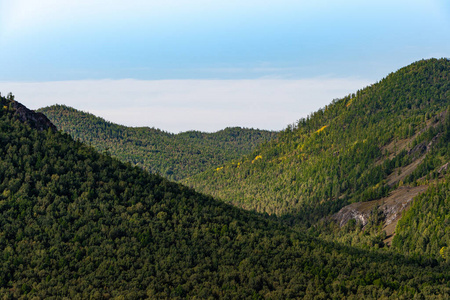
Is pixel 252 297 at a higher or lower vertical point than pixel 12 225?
lower

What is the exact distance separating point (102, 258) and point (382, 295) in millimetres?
80941

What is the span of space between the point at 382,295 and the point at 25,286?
97.4 m

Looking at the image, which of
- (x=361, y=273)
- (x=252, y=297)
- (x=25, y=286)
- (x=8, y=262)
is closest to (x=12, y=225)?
(x=8, y=262)

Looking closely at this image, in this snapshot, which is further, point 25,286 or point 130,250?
point 130,250

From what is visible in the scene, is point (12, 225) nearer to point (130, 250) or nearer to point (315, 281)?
point (130, 250)

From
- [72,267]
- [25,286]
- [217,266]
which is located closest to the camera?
[25,286]

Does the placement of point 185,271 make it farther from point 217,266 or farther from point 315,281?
point 315,281

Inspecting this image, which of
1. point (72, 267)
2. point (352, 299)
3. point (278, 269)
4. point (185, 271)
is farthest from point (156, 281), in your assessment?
point (352, 299)

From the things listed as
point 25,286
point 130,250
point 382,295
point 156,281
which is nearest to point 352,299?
point 382,295

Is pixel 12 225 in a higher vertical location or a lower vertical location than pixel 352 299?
higher

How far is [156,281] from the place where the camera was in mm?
180625

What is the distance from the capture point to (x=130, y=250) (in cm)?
19775

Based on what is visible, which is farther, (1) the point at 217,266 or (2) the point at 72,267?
(1) the point at 217,266

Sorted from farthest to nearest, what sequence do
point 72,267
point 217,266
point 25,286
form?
1. point 217,266
2. point 72,267
3. point 25,286
